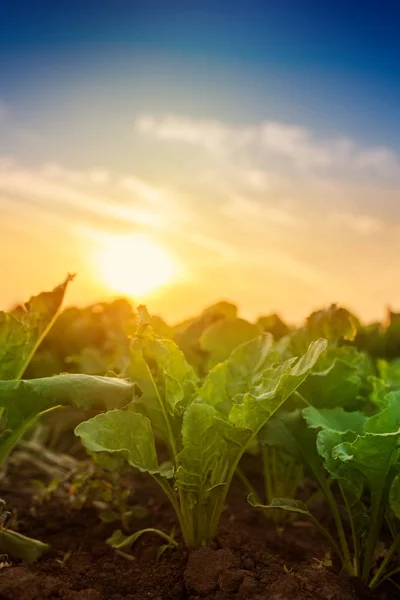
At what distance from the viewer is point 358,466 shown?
240cm

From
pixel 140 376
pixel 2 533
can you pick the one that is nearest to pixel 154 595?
pixel 2 533

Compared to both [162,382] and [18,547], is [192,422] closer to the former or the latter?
[162,382]

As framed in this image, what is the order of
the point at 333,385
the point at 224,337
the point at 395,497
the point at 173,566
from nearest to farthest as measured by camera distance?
the point at 395,497 < the point at 173,566 < the point at 333,385 < the point at 224,337

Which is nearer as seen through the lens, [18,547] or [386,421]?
[386,421]

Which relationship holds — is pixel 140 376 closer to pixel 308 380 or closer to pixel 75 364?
pixel 308 380

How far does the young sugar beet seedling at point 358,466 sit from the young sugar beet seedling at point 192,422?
223 mm

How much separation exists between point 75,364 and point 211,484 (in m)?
3.00

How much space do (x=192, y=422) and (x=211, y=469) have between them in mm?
260

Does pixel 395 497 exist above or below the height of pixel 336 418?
below

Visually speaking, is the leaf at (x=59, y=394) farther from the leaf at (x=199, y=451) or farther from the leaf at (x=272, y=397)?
the leaf at (x=272, y=397)

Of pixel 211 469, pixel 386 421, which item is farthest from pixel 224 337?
pixel 386 421

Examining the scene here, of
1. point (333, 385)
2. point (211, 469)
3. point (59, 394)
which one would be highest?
point (333, 385)

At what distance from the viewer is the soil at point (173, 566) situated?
230 cm

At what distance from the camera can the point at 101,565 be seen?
2709 millimetres
